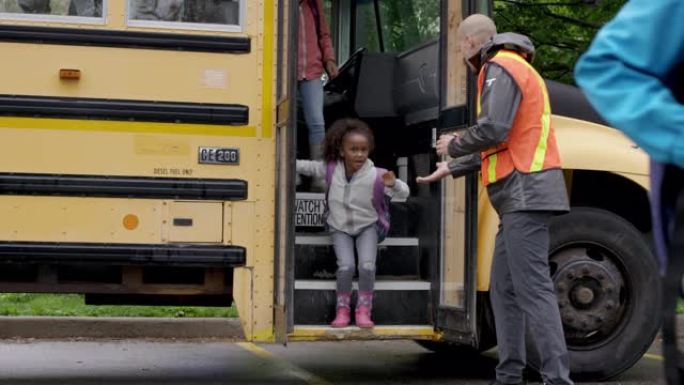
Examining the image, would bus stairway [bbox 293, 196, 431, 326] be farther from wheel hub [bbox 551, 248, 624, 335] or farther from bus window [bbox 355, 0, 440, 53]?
bus window [bbox 355, 0, 440, 53]

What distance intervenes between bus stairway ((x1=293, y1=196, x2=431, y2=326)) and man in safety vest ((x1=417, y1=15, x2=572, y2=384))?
73 cm

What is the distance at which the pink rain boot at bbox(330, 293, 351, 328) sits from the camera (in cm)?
554

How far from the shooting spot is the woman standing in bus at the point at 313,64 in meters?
6.23

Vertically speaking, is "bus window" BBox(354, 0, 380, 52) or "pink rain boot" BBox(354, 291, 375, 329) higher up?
"bus window" BBox(354, 0, 380, 52)

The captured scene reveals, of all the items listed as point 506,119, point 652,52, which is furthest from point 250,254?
point 652,52

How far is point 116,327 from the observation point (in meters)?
7.74

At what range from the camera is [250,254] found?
5422 mm

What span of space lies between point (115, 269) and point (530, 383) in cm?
206

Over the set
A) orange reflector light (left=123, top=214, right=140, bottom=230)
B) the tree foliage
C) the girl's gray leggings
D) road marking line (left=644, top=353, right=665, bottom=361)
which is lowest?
road marking line (left=644, top=353, right=665, bottom=361)

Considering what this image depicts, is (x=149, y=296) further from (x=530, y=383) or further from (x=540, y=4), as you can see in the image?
(x=540, y=4)

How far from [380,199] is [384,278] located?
1.29ft

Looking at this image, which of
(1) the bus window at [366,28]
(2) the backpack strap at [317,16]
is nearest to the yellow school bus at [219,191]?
(2) the backpack strap at [317,16]

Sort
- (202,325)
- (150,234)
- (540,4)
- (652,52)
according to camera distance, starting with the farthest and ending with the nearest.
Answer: (540,4) → (202,325) → (150,234) → (652,52)

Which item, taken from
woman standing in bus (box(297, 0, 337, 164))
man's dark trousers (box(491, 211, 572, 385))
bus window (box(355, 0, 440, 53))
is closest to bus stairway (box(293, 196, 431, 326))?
woman standing in bus (box(297, 0, 337, 164))
